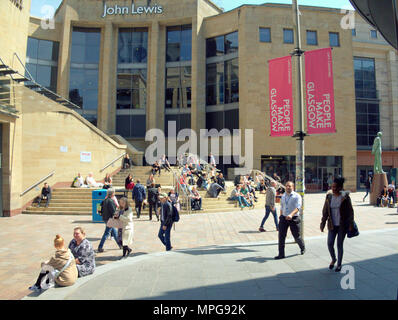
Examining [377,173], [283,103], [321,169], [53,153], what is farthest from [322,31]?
[53,153]

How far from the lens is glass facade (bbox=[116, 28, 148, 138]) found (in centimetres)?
3247

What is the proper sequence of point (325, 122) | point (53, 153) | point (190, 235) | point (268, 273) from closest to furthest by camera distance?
point (268, 273), point (325, 122), point (190, 235), point (53, 153)

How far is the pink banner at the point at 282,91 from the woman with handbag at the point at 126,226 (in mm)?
5289

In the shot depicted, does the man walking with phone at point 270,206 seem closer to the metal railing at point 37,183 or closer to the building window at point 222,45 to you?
the metal railing at point 37,183

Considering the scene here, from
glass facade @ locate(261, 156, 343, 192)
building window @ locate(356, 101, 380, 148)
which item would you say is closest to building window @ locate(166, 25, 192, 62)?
glass facade @ locate(261, 156, 343, 192)

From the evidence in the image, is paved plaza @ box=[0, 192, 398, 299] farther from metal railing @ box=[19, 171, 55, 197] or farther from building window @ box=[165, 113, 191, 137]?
building window @ box=[165, 113, 191, 137]

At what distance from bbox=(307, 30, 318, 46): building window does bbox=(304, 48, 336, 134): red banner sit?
78.5ft

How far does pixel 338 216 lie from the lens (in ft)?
18.1

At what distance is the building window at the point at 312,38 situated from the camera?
28705 mm

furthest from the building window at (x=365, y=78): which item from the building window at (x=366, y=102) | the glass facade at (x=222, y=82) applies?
the glass facade at (x=222, y=82)

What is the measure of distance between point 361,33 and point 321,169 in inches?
763

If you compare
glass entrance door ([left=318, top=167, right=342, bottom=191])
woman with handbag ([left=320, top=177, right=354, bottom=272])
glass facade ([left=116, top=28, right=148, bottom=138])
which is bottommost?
woman with handbag ([left=320, top=177, right=354, bottom=272])

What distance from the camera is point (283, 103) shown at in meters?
8.44

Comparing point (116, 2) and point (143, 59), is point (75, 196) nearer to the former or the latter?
point (143, 59)
